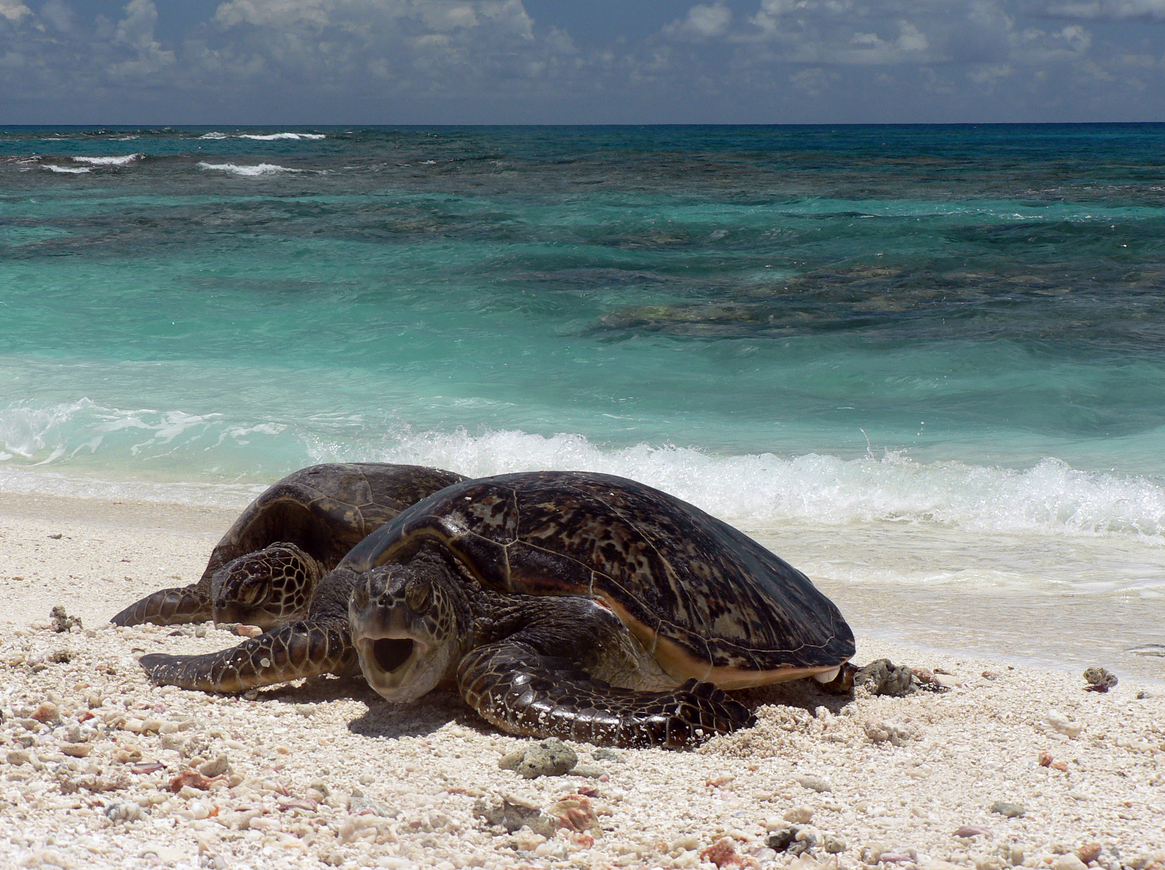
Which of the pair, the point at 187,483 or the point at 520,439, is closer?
the point at 187,483

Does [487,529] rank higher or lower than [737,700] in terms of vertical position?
higher

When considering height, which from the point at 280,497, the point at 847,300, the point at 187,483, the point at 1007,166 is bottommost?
the point at 187,483

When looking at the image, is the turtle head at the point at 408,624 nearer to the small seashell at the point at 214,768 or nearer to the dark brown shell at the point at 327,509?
the small seashell at the point at 214,768

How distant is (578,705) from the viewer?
293 cm

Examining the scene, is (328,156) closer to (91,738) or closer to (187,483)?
(187,483)

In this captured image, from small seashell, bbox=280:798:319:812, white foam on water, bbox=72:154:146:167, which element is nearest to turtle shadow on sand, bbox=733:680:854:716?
small seashell, bbox=280:798:319:812

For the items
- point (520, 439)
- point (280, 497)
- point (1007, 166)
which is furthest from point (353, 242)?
point (1007, 166)

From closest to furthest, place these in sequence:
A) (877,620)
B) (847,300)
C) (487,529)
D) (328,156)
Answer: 1. (487,529)
2. (877,620)
3. (847,300)
4. (328,156)

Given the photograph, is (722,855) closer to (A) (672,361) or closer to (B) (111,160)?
(A) (672,361)

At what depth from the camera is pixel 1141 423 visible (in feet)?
28.3

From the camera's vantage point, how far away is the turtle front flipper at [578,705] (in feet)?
9.41

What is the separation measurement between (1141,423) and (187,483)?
7.48m

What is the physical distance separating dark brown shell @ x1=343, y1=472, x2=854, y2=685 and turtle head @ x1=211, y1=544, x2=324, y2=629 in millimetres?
633

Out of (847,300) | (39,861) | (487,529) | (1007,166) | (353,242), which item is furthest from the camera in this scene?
(1007,166)
